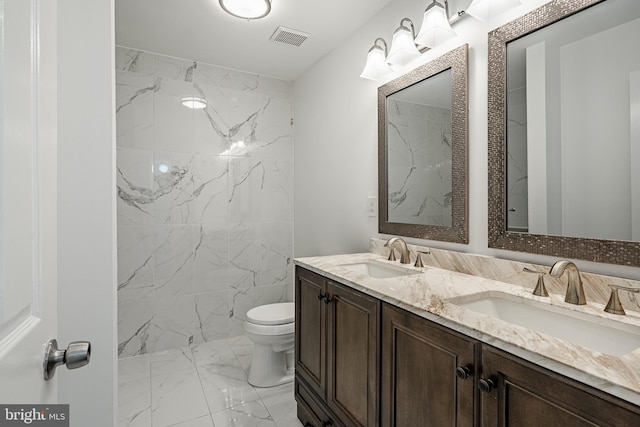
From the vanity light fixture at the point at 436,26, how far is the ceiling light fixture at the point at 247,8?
0.96 metres

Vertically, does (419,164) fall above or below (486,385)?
above

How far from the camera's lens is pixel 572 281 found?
106cm

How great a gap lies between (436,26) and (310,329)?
1.64 meters

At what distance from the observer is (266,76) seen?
10.2 ft

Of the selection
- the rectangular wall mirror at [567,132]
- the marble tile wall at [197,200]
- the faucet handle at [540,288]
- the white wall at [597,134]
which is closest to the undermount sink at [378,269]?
the rectangular wall mirror at [567,132]

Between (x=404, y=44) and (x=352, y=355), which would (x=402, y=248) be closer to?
(x=352, y=355)

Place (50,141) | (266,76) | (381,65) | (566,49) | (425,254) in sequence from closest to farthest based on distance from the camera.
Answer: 1. (50,141)
2. (566,49)
3. (425,254)
4. (381,65)
5. (266,76)

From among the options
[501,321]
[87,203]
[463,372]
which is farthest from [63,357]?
[501,321]

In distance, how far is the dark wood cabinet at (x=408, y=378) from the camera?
685mm

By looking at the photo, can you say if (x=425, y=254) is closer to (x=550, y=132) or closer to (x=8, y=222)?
(x=550, y=132)

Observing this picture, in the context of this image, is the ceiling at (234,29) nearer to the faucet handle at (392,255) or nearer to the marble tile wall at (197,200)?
the marble tile wall at (197,200)

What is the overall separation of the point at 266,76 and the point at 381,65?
1.52 metres

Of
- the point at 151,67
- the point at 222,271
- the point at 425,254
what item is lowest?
the point at 222,271

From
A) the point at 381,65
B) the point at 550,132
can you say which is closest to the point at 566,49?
the point at 550,132
